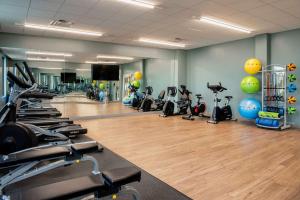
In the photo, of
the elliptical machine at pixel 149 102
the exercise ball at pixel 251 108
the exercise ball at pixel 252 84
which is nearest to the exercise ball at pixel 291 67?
the exercise ball at pixel 252 84

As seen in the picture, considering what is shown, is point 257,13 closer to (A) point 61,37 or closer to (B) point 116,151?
(B) point 116,151

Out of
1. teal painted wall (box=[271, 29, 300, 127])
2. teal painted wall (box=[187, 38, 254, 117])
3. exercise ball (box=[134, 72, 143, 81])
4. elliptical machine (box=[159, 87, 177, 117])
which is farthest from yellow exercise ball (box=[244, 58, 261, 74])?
exercise ball (box=[134, 72, 143, 81])

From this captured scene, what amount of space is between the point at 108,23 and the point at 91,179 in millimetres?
4412

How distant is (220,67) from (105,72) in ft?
13.9

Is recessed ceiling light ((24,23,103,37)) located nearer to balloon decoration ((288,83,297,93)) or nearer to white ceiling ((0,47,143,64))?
white ceiling ((0,47,143,64))

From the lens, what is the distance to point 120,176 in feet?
5.27

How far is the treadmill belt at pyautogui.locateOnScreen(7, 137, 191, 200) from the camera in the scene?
2.21 meters

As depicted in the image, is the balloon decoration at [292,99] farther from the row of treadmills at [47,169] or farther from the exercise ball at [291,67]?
the row of treadmills at [47,169]

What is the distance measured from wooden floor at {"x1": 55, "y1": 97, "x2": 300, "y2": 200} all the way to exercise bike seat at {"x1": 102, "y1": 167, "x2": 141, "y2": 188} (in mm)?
879

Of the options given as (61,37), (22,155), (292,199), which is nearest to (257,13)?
(292,199)

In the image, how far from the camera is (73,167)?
2891mm

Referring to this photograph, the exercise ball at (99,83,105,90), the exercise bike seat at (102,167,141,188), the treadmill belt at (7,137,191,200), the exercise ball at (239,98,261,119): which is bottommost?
the treadmill belt at (7,137,191,200)

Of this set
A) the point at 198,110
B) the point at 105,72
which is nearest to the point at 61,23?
the point at 105,72

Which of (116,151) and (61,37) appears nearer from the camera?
(116,151)
